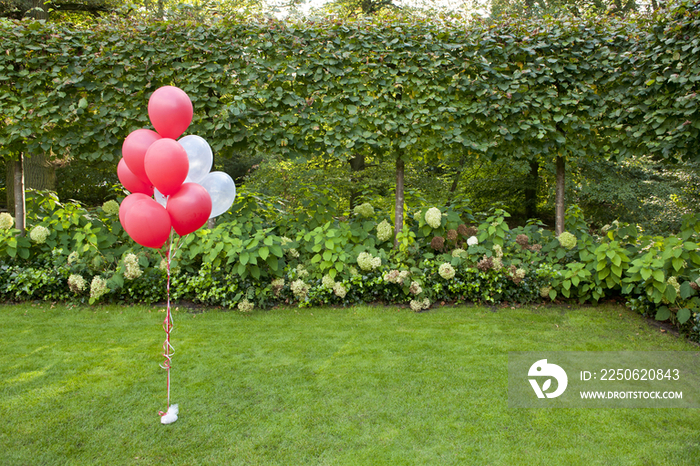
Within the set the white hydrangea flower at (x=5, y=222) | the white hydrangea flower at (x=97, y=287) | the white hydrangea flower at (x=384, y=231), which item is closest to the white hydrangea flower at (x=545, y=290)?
the white hydrangea flower at (x=384, y=231)

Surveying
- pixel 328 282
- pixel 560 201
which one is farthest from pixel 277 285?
pixel 560 201

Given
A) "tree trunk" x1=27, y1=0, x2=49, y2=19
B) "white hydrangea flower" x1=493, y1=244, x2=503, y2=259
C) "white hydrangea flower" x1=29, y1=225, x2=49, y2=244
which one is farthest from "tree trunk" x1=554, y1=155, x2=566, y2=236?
"tree trunk" x1=27, y1=0, x2=49, y2=19

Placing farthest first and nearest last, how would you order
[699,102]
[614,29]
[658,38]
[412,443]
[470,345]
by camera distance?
[614,29], [658,38], [699,102], [470,345], [412,443]

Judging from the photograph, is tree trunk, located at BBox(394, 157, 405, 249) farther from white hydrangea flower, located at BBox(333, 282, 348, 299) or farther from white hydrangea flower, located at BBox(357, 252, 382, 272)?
white hydrangea flower, located at BBox(333, 282, 348, 299)

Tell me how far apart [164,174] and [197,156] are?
0.45m

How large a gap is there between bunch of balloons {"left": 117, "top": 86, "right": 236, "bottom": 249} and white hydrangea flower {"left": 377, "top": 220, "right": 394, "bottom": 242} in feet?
8.62

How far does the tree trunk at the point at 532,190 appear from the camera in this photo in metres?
8.55

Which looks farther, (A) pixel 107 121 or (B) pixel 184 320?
(A) pixel 107 121

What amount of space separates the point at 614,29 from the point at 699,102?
132 cm

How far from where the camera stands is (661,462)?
231 centimetres

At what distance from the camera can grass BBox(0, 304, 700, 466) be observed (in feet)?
7.88

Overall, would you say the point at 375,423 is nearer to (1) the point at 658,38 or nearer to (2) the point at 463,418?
(2) the point at 463,418

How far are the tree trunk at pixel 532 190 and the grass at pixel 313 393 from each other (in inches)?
173

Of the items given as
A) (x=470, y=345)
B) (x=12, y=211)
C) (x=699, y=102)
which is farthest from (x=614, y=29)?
(x=12, y=211)
